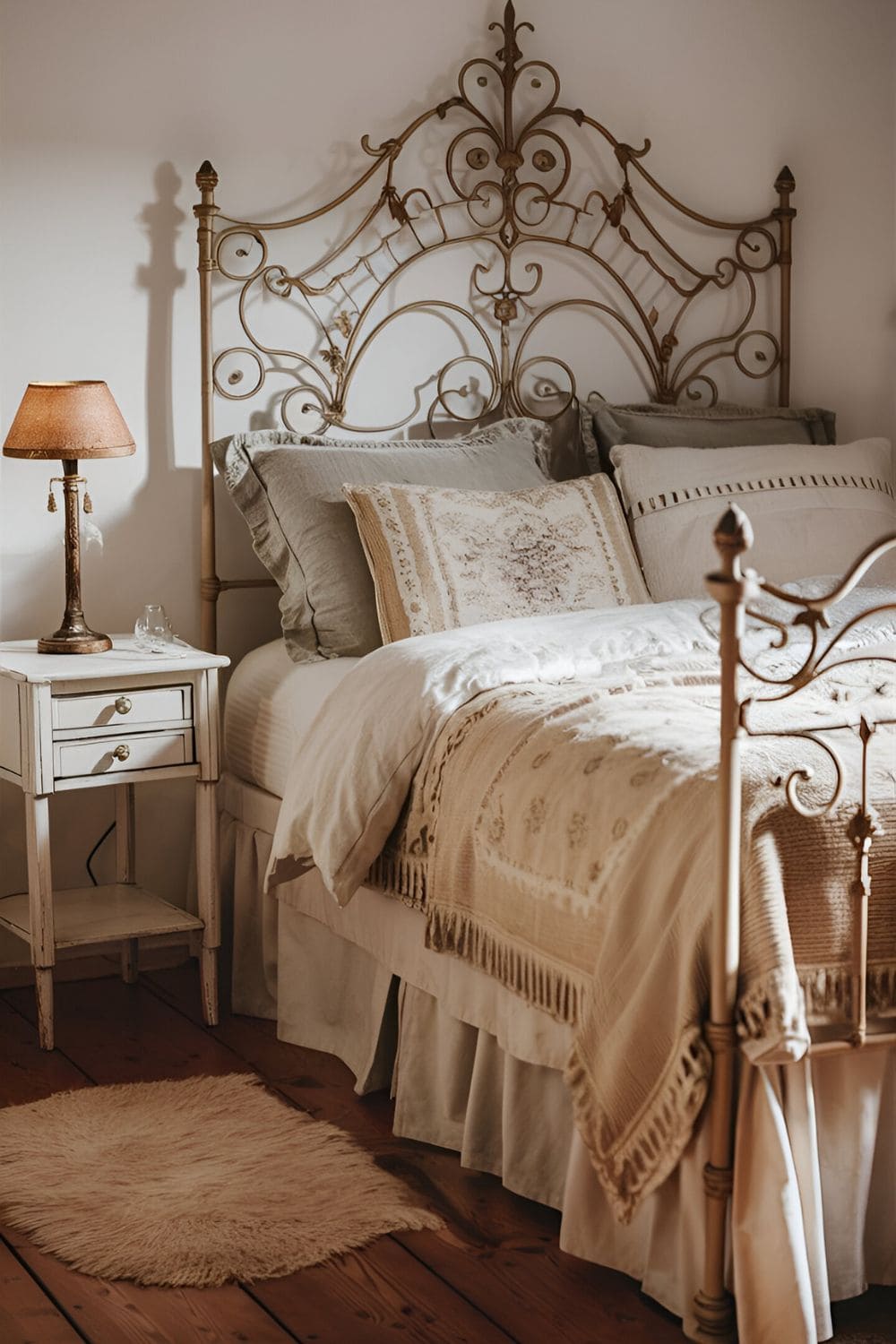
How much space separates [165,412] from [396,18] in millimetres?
1006

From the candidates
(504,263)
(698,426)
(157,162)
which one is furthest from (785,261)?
(157,162)

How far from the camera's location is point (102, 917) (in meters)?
2.90

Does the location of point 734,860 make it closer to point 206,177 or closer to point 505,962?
point 505,962

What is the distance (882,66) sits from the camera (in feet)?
13.0

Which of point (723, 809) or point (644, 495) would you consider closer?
point (723, 809)

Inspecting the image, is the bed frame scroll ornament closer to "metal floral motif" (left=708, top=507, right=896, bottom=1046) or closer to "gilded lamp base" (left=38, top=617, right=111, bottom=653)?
"metal floral motif" (left=708, top=507, right=896, bottom=1046)

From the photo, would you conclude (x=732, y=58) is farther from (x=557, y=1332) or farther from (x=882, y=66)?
(x=557, y=1332)

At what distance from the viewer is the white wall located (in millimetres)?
3031

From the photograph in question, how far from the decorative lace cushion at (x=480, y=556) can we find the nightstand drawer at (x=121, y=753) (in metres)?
0.43

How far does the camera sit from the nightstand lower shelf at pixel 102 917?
280 centimetres

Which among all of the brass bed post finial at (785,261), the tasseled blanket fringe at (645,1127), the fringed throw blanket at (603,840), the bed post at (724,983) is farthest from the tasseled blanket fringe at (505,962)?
the brass bed post finial at (785,261)

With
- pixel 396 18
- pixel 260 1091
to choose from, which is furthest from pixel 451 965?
pixel 396 18

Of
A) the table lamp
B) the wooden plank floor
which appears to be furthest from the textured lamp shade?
the wooden plank floor

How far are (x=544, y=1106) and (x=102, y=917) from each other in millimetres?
1106
